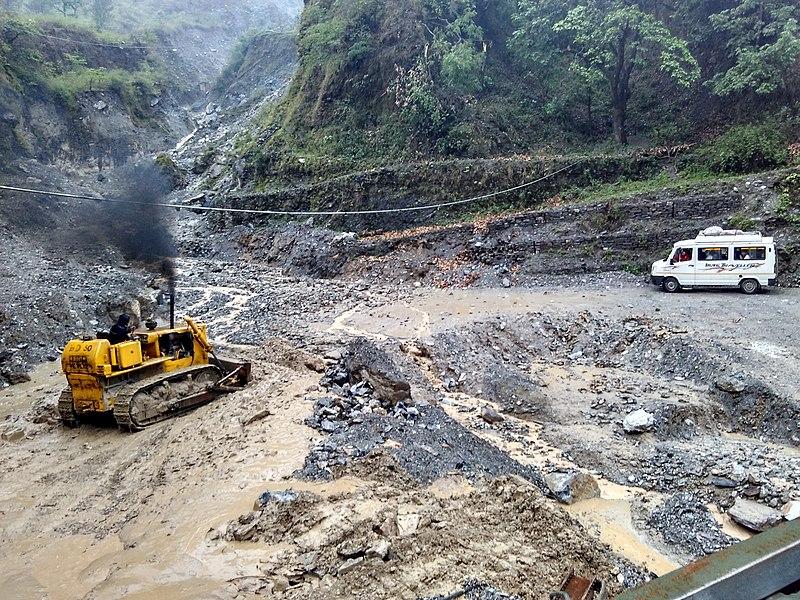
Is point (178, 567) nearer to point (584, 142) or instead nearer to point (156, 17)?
point (584, 142)

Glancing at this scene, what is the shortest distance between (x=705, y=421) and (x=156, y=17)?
68344 millimetres

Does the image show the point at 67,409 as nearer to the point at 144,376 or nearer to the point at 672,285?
the point at 144,376

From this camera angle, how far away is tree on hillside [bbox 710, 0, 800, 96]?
771 inches

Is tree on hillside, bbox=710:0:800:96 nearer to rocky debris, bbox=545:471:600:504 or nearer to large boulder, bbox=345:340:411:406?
large boulder, bbox=345:340:411:406

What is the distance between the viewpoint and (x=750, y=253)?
15.7 metres

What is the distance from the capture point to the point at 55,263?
71.7ft

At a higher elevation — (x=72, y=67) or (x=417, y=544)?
(x=72, y=67)

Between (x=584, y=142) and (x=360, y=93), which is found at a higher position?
(x=360, y=93)

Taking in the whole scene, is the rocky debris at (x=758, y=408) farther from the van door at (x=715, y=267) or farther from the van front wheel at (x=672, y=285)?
the van front wheel at (x=672, y=285)

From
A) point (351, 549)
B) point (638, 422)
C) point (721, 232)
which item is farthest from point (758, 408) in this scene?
point (721, 232)

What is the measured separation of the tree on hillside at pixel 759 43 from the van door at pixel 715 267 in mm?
7789

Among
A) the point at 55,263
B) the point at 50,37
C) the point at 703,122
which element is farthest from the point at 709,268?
the point at 50,37

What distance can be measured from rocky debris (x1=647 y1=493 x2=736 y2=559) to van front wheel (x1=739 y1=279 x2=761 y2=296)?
10.7 m

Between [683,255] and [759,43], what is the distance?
1119 centimetres
